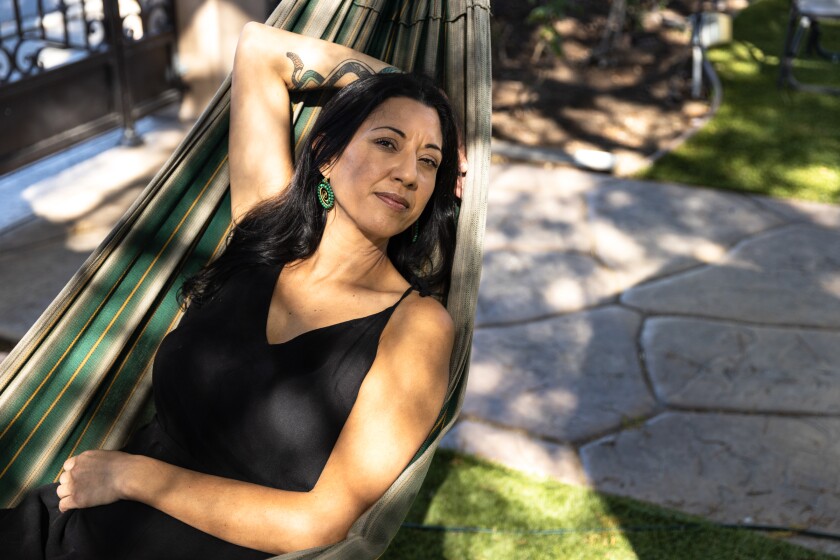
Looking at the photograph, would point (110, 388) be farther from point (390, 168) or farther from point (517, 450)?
point (517, 450)

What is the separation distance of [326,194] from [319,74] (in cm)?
28

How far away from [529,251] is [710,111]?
6.33ft

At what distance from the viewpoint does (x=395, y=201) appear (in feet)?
5.09

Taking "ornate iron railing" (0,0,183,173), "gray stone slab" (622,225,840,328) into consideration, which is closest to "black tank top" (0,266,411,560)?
"gray stone slab" (622,225,840,328)

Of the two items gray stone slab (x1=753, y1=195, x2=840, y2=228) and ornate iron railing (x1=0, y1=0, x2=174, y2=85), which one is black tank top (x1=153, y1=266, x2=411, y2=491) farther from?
gray stone slab (x1=753, y1=195, x2=840, y2=228)

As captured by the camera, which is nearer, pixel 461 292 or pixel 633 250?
pixel 461 292

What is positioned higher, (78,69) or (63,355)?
(63,355)

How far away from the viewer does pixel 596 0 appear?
6.50 metres

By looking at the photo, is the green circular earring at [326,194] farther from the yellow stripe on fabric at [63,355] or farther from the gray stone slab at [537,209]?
the gray stone slab at [537,209]

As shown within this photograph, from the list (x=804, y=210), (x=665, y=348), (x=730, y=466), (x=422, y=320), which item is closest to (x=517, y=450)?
(x=730, y=466)

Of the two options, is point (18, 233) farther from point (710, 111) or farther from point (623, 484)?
point (710, 111)

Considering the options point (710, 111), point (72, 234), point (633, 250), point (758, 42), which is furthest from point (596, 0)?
point (72, 234)

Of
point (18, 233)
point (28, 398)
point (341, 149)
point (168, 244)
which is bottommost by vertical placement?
point (18, 233)

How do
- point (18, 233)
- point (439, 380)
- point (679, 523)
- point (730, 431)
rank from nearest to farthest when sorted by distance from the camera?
point (439, 380), point (679, 523), point (730, 431), point (18, 233)
